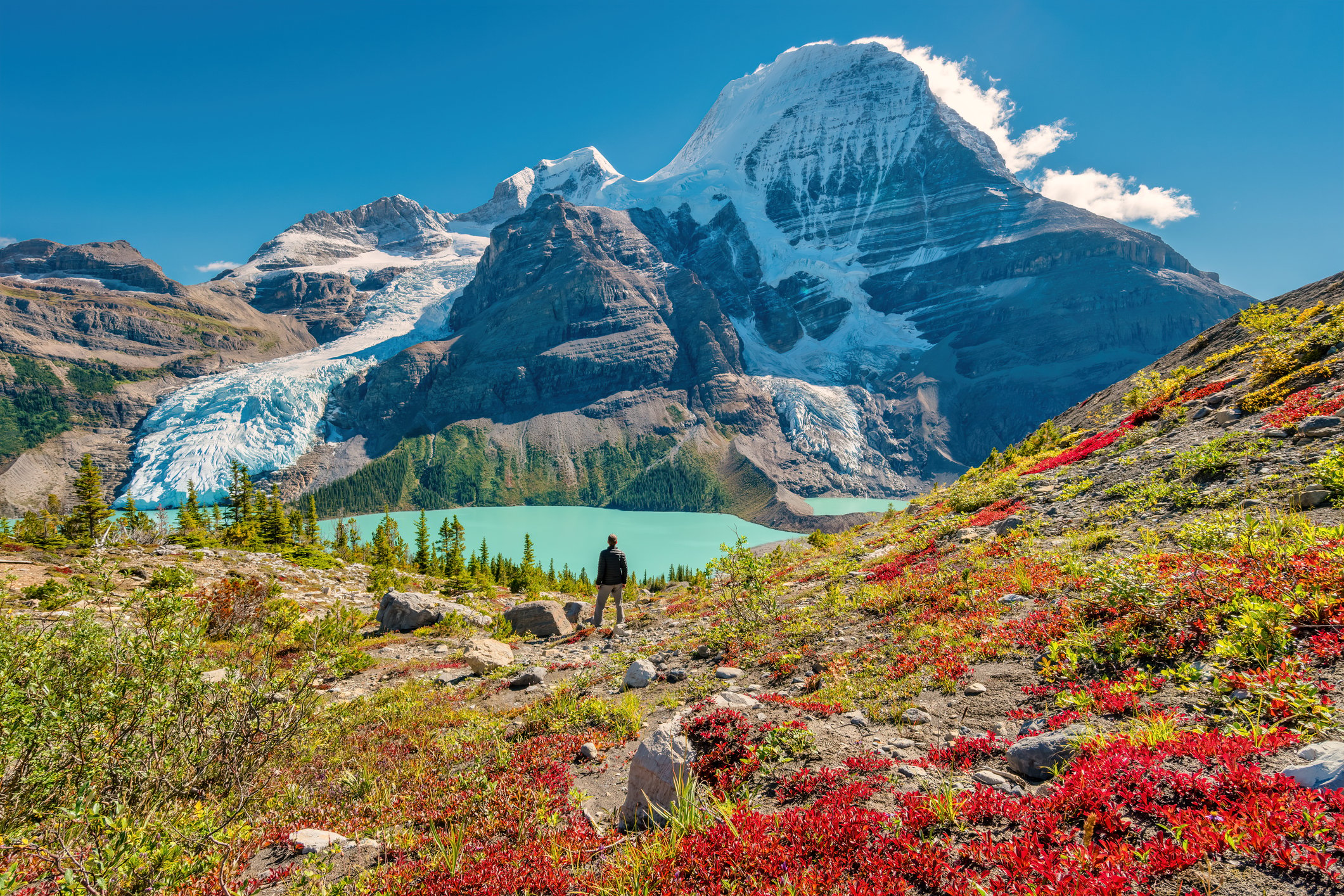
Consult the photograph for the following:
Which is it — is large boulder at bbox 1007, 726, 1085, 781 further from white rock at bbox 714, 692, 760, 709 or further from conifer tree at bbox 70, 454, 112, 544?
conifer tree at bbox 70, 454, 112, 544

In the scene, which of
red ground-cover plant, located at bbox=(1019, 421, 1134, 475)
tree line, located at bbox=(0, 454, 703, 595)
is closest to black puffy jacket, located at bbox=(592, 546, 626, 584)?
tree line, located at bbox=(0, 454, 703, 595)

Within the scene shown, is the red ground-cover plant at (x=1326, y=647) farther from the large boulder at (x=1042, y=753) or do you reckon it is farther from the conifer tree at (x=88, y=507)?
the conifer tree at (x=88, y=507)

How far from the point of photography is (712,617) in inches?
618

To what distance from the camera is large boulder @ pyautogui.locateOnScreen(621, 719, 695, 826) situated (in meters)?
5.01

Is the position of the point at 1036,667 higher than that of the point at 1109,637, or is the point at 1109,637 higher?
the point at 1109,637

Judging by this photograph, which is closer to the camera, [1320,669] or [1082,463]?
[1320,669]

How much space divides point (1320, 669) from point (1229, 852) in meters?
2.94

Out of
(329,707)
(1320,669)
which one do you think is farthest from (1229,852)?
(329,707)

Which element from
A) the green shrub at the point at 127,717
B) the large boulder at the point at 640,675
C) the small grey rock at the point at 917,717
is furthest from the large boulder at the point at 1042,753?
the green shrub at the point at 127,717

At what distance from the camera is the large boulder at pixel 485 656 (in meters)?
13.7

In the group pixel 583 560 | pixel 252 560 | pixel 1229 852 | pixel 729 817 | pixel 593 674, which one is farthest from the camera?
pixel 583 560

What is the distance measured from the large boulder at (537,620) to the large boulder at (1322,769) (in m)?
19.0

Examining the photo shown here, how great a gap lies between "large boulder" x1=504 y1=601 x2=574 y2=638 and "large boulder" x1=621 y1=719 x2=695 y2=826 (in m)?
15.3

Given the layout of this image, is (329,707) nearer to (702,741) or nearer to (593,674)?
(593,674)
